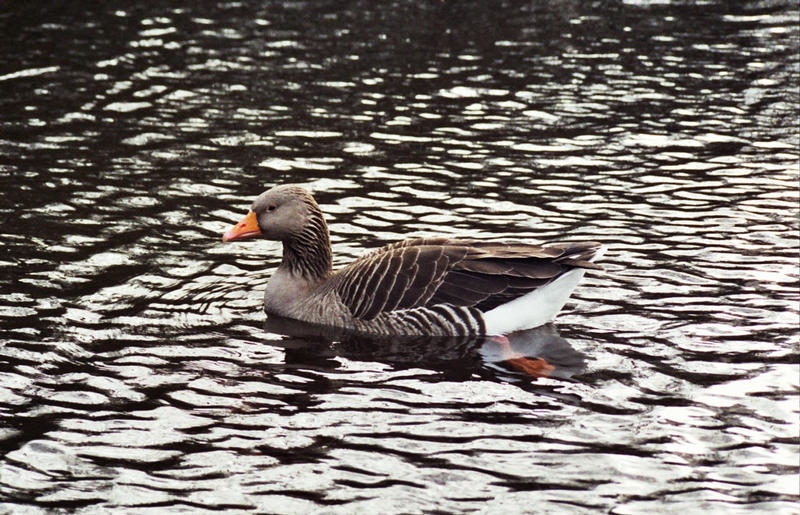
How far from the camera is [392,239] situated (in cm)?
1461

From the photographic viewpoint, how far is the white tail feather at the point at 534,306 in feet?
38.2

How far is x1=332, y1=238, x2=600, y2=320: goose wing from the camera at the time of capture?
38.2ft

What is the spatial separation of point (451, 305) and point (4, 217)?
7025mm

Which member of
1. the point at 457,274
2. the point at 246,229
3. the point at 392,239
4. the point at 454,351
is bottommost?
the point at 454,351

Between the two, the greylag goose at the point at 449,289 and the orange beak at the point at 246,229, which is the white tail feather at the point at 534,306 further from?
the orange beak at the point at 246,229

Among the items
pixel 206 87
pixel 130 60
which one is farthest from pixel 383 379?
pixel 130 60

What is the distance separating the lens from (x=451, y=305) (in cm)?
1167

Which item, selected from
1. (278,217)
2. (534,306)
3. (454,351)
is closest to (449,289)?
(454,351)

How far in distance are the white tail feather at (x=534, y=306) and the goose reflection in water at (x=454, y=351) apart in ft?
0.57

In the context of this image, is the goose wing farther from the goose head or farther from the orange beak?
the orange beak

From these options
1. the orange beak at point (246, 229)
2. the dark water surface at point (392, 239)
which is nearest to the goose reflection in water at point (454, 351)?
the dark water surface at point (392, 239)

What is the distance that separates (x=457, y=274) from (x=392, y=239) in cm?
294

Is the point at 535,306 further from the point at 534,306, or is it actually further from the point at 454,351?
the point at 454,351

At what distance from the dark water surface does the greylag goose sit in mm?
335
